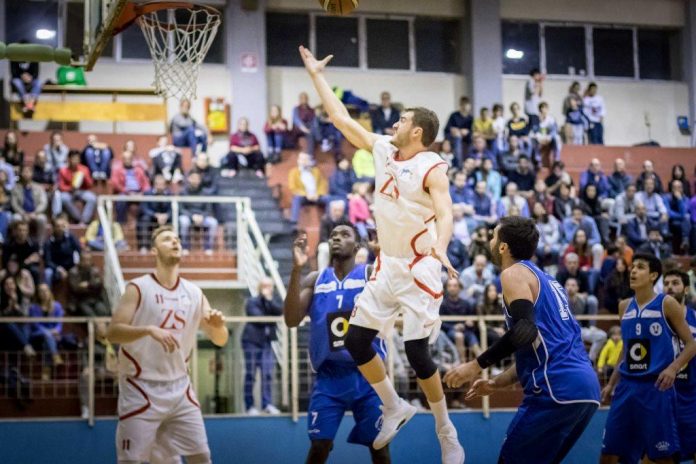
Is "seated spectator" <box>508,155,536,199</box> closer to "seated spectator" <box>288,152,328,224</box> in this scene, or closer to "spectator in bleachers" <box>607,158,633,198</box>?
"spectator in bleachers" <box>607,158,633,198</box>

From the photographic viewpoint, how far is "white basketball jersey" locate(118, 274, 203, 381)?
8.68 metres

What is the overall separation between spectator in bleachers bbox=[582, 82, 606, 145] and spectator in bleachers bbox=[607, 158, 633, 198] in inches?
114

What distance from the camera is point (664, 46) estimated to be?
2705 centimetres

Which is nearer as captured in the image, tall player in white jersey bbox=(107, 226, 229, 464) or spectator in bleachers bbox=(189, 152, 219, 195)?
tall player in white jersey bbox=(107, 226, 229, 464)

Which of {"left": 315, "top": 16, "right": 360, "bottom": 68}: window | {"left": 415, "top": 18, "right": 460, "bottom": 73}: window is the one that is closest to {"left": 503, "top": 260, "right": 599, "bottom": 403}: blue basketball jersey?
{"left": 315, "top": 16, "right": 360, "bottom": 68}: window

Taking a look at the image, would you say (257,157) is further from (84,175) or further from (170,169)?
(84,175)

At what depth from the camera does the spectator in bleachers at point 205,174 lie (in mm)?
18156

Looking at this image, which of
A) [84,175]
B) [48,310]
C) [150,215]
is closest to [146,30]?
[48,310]

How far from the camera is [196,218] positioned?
17391mm

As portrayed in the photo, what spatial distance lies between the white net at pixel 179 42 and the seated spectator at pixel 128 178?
19.7 feet

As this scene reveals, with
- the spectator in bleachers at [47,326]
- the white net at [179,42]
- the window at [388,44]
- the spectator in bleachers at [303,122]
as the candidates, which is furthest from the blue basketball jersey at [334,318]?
the window at [388,44]

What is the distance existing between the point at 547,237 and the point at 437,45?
8.25 m

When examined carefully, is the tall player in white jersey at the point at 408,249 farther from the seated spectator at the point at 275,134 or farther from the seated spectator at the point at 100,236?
the seated spectator at the point at 275,134

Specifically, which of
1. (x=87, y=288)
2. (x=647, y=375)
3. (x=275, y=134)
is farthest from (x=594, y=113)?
(x=647, y=375)
